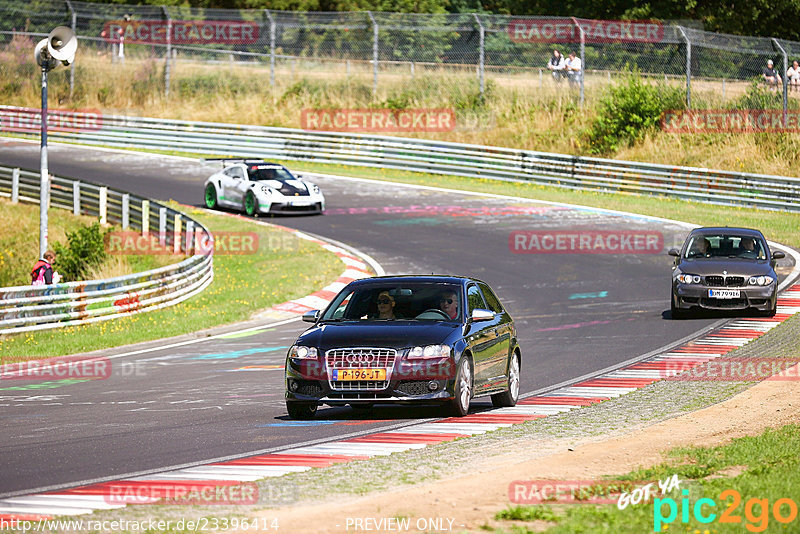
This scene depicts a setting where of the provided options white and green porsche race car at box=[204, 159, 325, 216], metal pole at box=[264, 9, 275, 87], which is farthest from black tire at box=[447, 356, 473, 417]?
metal pole at box=[264, 9, 275, 87]

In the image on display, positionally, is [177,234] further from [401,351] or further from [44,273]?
[401,351]

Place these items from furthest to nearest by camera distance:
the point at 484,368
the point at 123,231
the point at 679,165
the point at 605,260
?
the point at 679,165, the point at 123,231, the point at 605,260, the point at 484,368

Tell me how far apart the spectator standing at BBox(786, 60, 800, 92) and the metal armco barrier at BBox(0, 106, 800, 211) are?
365 centimetres

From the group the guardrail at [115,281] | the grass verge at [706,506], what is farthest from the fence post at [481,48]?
the grass verge at [706,506]

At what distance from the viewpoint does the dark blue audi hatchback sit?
11508 millimetres

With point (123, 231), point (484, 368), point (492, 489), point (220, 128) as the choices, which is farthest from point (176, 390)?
point (220, 128)

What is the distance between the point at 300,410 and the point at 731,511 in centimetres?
585

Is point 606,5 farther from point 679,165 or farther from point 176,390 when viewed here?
point 176,390

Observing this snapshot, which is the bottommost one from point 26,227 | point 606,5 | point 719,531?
point 26,227

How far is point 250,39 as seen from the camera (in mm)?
44781

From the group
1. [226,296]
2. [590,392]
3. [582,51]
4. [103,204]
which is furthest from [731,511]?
[582,51]

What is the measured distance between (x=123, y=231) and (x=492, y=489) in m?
24.4

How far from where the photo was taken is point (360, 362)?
1152 centimetres

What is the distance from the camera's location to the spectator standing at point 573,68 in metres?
40.6
